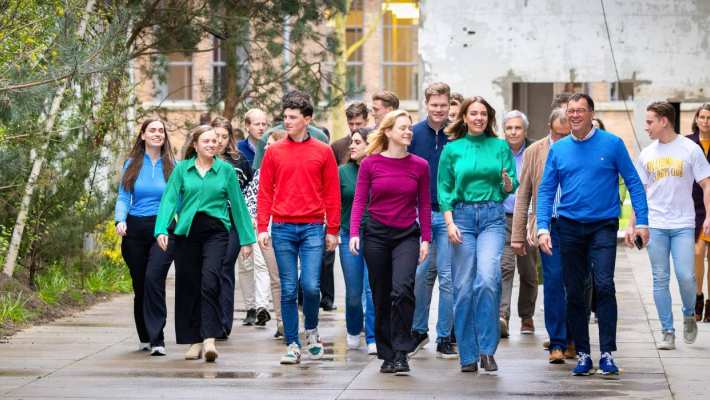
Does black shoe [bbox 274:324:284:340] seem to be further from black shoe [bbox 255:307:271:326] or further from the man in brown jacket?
the man in brown jacket

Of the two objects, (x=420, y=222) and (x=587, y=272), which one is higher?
(x=420, y=222)

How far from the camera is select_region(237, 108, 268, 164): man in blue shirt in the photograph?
562 inches

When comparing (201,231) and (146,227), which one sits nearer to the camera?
(201,231)

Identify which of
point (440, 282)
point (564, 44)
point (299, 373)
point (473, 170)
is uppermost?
point (564, 44)

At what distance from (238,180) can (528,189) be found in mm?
2643

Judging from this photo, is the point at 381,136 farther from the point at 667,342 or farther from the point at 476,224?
the point at 667,342

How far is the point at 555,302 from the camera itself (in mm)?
11195

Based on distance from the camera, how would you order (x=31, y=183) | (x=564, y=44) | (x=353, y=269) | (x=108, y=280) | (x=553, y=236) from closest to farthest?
1. (x=553, y=236)
2. (x=353, y=269)
3. (x=31, y=183)
4. (x=108, y=280)
5. (x=564, y=44)

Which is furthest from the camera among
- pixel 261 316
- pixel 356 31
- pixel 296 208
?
pixel 356 31

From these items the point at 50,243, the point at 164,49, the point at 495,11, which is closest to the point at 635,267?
the point at 495,11

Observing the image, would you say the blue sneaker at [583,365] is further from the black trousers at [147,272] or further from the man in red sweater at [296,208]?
the black trousers at [147,272]

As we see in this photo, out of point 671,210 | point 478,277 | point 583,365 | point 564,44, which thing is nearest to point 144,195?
point 478,277

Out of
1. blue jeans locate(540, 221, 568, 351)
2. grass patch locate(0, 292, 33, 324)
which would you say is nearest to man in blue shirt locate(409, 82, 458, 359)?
blue jeans locate(540, 221, 568, 351)

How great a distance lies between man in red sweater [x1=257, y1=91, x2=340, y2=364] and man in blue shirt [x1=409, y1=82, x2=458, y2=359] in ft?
2.41
